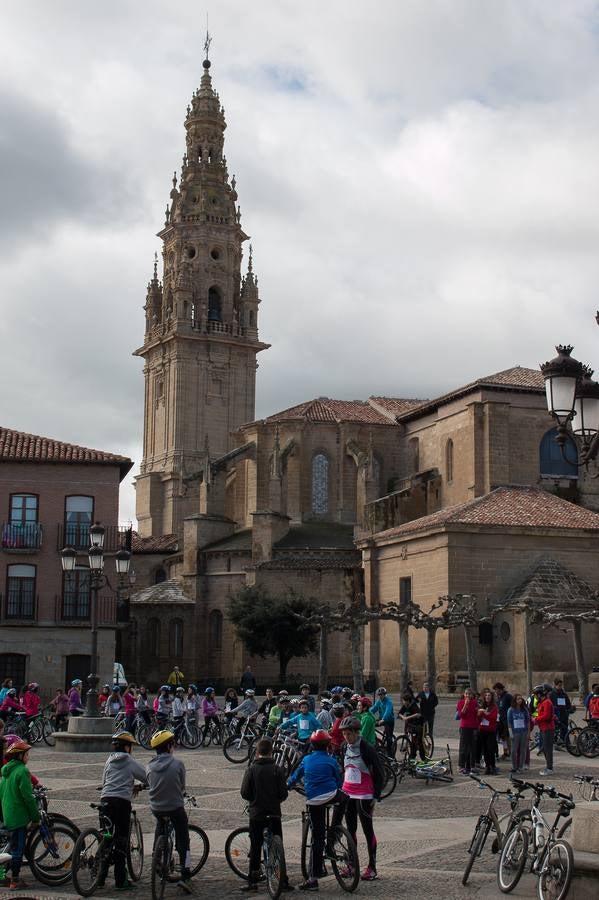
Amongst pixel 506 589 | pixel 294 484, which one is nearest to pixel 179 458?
pixel 294 484

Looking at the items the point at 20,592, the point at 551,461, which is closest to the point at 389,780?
the point at 20,592

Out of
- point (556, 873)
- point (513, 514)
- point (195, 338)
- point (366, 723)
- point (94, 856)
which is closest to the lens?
point (556, 873)

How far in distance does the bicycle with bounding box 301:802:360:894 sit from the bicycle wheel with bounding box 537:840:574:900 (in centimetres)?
182

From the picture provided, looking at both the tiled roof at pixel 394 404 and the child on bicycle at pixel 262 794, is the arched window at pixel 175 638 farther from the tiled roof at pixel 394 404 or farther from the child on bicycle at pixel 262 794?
the child on bicycle at pixel 262 794

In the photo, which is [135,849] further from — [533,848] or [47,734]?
[47,734]

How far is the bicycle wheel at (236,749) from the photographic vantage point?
2369 centimetres

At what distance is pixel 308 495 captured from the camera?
62.9 meters

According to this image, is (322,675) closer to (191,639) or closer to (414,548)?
(414,548)

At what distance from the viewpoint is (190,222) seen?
268 ft

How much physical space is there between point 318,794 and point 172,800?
1327mm

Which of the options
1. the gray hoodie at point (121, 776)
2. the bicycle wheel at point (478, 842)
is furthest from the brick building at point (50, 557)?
the bicycle wheel at point (478, 842)

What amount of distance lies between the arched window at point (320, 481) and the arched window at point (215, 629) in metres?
7.71

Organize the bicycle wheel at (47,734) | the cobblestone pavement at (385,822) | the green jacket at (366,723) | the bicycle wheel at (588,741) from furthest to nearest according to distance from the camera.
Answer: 1. the bicycle wheel at (47,734)
2. the bicycle wheel at (588,741)
3. the green jacket at (366,723)
4. the cobblestone pavement at (385,822)

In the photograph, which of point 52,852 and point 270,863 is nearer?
point 270,863
